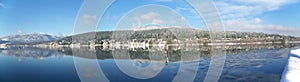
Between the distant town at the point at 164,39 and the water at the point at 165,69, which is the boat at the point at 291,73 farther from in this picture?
the distant town at the point at 164,39

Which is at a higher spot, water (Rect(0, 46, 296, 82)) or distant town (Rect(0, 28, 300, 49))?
distant town (Rect(0, 28, 300, 49))

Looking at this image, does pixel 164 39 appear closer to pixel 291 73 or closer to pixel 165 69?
pixel 165 69

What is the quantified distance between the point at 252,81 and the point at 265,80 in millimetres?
712

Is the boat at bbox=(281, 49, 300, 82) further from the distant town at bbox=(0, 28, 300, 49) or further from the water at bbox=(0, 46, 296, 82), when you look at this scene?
the distant town at bbox=(0, 28, 300, 49)

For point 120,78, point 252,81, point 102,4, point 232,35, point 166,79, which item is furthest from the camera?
point 232,35

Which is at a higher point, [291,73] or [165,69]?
[291,73]

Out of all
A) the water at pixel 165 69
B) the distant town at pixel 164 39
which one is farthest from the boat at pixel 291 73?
the distant town at pixel 164 39

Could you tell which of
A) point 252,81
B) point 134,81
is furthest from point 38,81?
point 252,81

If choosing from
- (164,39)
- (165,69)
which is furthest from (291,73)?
(164,39)

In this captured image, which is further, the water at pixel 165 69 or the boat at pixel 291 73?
the water at pixel 165 69

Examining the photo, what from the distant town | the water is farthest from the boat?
the distant town

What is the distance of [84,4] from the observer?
7.17 meters

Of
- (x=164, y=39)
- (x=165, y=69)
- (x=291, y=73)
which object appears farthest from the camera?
(x=164, y=39)

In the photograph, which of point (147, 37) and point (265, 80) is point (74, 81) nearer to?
point (265, 80)
